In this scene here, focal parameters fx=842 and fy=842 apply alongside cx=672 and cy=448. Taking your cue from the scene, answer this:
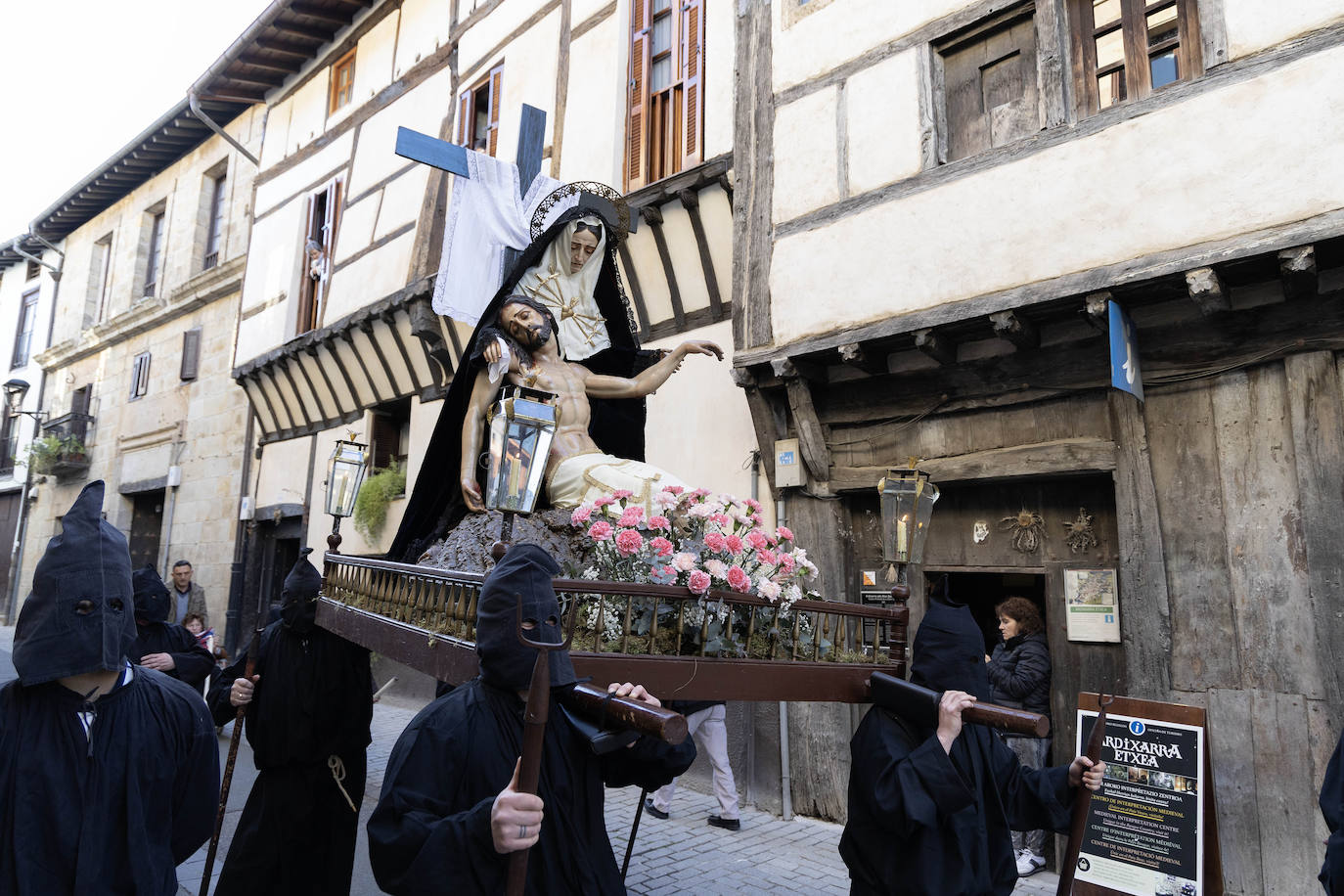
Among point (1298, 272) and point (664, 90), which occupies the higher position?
point (664, 90)

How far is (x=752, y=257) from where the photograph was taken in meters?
6.16

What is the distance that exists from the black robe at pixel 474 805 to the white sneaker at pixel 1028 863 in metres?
3.84

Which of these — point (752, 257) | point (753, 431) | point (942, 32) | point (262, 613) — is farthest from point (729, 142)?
point (262, 613)

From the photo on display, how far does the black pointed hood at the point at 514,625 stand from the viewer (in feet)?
5.93

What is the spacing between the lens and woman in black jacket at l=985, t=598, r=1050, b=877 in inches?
189

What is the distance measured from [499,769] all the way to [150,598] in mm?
3421

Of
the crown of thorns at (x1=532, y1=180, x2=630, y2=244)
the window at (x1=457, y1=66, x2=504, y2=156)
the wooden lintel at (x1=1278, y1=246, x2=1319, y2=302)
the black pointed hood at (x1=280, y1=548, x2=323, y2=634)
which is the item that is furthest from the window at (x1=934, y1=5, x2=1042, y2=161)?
the window at (x1=457, y1=66, x2=504, y2=156)

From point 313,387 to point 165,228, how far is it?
272 inches

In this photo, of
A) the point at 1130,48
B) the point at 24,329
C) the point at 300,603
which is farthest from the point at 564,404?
the point at 24,329

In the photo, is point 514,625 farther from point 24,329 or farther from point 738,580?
point 24,329

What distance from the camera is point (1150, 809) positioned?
153 inches

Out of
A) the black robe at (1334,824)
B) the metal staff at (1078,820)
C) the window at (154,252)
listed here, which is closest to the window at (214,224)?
the window at (154,252)

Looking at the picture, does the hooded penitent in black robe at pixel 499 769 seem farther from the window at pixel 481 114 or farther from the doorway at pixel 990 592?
the window at pixel 481 114

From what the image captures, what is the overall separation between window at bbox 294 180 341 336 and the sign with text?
10.1 metres
